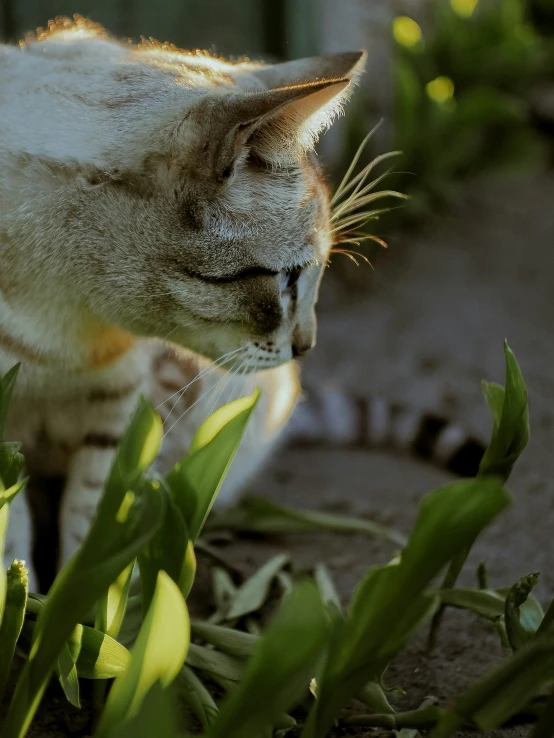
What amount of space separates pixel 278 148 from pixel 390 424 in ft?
4.35

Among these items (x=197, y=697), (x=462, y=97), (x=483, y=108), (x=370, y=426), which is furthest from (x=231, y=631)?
(x=462, y=97)

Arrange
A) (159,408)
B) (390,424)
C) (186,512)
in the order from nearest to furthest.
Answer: (186,512) → (159,408) → (390,424)

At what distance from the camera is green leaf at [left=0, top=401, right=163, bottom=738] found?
3.44 ft

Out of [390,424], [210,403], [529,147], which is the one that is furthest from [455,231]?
[210,403]

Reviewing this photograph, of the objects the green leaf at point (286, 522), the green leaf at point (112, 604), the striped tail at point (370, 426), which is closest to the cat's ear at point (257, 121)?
the green leaf at point (112, 604)

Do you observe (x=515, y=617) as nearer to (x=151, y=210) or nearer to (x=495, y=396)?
(x=495, y=396)

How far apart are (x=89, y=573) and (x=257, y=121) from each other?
2.37 ft

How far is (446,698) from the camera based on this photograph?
151cm

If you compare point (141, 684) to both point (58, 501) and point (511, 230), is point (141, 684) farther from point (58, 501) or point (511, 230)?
point (511, 230)

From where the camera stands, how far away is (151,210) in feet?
4.84

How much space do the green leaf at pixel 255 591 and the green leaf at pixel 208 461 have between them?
0.56m

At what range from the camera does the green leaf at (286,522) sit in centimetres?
219

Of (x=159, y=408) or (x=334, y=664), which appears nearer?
(x=334, y=664)

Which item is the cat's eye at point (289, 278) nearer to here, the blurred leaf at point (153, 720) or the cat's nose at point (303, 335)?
the cat's nose at point (303, 335)
